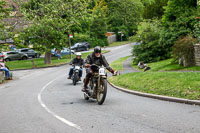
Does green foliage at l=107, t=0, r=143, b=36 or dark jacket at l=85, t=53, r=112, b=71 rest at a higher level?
green foliage at l=107, t=0, r=143, b=36

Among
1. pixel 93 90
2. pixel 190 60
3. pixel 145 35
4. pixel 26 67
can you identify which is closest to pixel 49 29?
pixel 26 67

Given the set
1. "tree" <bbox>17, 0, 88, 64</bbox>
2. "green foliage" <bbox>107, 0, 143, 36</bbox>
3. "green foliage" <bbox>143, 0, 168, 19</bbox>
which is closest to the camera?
"tree" <bbox>17, 0, 88, 64</bbox>

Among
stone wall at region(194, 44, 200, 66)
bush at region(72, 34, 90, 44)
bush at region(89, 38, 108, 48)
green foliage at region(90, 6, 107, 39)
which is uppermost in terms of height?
green foliage at region(90, 6, 107, 39)

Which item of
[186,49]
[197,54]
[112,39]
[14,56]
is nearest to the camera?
[197,54]

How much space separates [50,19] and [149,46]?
39.1 ft

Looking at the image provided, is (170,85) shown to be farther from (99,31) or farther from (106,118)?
(99,31)

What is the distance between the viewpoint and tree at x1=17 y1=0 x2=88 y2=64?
37.1 m

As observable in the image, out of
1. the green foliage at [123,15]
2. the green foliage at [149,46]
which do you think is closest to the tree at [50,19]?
the green foliage at [149,46]

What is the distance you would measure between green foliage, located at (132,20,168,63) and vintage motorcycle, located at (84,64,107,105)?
1920 centimetres

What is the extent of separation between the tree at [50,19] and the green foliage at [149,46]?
399 inches

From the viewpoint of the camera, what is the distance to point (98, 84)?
10.5 m

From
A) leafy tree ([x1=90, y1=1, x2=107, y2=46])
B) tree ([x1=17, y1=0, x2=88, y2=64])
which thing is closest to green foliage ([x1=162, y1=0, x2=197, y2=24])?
tree ([x1=17, y1=0, x2=88, y2=64])

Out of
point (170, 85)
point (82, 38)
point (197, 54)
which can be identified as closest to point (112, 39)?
point (82, 38)

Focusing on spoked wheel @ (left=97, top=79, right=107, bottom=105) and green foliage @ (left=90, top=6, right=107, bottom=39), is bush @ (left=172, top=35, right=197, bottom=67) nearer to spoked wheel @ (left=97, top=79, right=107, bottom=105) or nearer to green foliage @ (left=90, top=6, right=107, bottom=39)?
spoked wheel @ (left=97, top=79, right=107, bottom=105)
